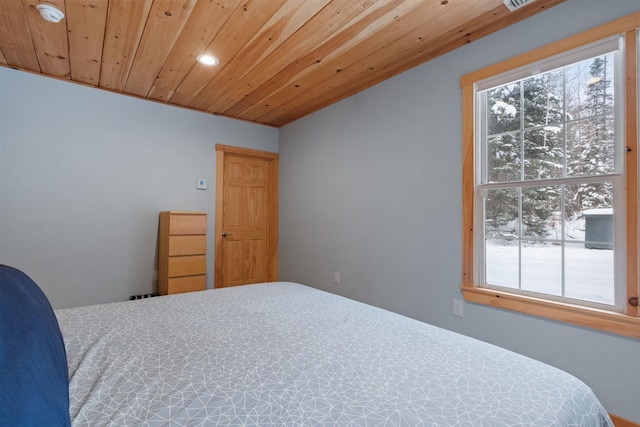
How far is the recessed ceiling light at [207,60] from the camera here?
235 cm

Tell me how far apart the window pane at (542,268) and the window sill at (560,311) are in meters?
0.08

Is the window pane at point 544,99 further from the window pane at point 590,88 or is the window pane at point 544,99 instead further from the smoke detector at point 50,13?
the smoke detector at point 50,13

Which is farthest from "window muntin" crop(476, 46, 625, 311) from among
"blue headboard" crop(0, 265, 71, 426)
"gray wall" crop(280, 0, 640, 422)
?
"blue headboard" crop(0, 265, 71, 426)

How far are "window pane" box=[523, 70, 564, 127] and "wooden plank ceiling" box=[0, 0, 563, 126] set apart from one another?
1.30ft

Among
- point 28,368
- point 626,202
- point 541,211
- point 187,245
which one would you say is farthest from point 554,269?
point 187,245

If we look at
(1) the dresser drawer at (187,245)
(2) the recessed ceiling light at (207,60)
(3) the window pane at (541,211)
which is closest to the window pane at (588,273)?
(3) the window pane at (541,211)

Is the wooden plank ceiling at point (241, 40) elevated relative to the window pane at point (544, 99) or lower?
elevated

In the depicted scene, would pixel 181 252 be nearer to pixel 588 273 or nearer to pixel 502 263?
pixel 502 263

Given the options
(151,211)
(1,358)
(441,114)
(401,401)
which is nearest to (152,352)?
(1,358)

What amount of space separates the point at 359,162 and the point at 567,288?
6.16ft

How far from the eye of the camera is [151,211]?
3.21 meters

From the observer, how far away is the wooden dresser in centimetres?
293

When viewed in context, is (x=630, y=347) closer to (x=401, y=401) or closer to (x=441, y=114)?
(x=401, y=401)

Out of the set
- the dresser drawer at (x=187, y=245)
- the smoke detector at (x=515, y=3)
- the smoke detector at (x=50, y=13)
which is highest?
the smoke detector at (x=515, y=3)
